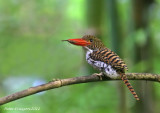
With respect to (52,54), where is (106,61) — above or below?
above

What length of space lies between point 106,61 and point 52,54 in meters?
2.65

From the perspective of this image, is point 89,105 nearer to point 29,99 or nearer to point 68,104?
point 68,104

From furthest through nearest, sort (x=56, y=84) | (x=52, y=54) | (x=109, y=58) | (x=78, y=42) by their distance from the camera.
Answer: (x=52, y=54)
(x=109, y=58)
(x=78, y=42)
(x=56, y=84)

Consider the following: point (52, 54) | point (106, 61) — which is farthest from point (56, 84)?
point (52, 54)

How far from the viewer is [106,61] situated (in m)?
2.48

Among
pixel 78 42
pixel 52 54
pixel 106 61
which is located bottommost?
pixel 52 54

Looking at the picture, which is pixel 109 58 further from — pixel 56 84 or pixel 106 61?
pixel 56 84

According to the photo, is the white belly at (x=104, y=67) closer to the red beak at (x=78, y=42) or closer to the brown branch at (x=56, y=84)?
the red beak at (x=78, y=42)

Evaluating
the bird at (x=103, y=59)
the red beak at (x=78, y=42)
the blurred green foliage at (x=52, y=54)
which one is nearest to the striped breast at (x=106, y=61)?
the bird at (x=103, y=59)

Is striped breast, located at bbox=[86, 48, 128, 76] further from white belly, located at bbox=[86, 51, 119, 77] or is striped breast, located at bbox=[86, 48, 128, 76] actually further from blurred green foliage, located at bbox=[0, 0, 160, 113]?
blurred green foliage, located at bbox=[0, 0, 160, 113]

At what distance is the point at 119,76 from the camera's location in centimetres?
233

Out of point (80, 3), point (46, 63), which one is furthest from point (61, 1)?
point (46, 63)

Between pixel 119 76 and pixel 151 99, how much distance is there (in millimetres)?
1319


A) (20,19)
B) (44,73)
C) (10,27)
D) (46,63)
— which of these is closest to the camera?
(44,73)
